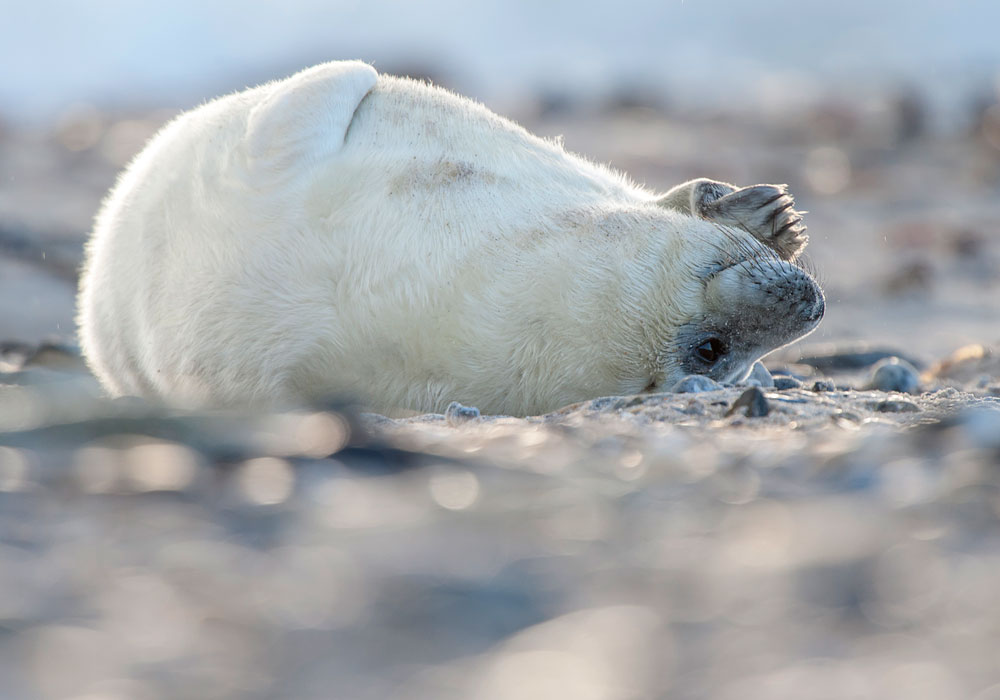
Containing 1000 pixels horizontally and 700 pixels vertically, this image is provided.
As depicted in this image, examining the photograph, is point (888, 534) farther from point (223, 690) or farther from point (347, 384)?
point (347, 384)

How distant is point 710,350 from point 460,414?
27.5 inches

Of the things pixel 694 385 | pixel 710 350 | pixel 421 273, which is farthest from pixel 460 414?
pixel 710 350

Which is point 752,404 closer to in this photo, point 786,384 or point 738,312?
point 738,312

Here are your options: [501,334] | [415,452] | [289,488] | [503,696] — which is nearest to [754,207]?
[501,334]

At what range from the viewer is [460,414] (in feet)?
9.11

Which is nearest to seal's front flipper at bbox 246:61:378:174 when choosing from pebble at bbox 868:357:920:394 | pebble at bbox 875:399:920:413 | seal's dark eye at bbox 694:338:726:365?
seal's dark eye at bbox 694:338:726:365

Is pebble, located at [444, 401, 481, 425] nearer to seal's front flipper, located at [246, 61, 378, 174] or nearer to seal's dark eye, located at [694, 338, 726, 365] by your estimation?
seal's dark eye, located at [694, 338, 726, 365]

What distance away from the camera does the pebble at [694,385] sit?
9.51 ft

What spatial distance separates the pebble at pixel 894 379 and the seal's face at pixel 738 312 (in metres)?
1.08

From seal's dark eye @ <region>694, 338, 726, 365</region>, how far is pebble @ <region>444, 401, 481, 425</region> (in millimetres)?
619

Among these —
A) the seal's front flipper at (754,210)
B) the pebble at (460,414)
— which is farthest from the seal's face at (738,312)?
the pebble at (460,414)

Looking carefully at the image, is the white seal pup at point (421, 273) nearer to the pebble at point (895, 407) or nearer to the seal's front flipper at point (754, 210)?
the seal's front flipper at point (754, 210)

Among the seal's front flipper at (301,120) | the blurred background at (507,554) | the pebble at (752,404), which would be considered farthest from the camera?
the seal's front flipper at (301,120)

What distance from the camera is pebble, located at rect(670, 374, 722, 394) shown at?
2.90 metres
